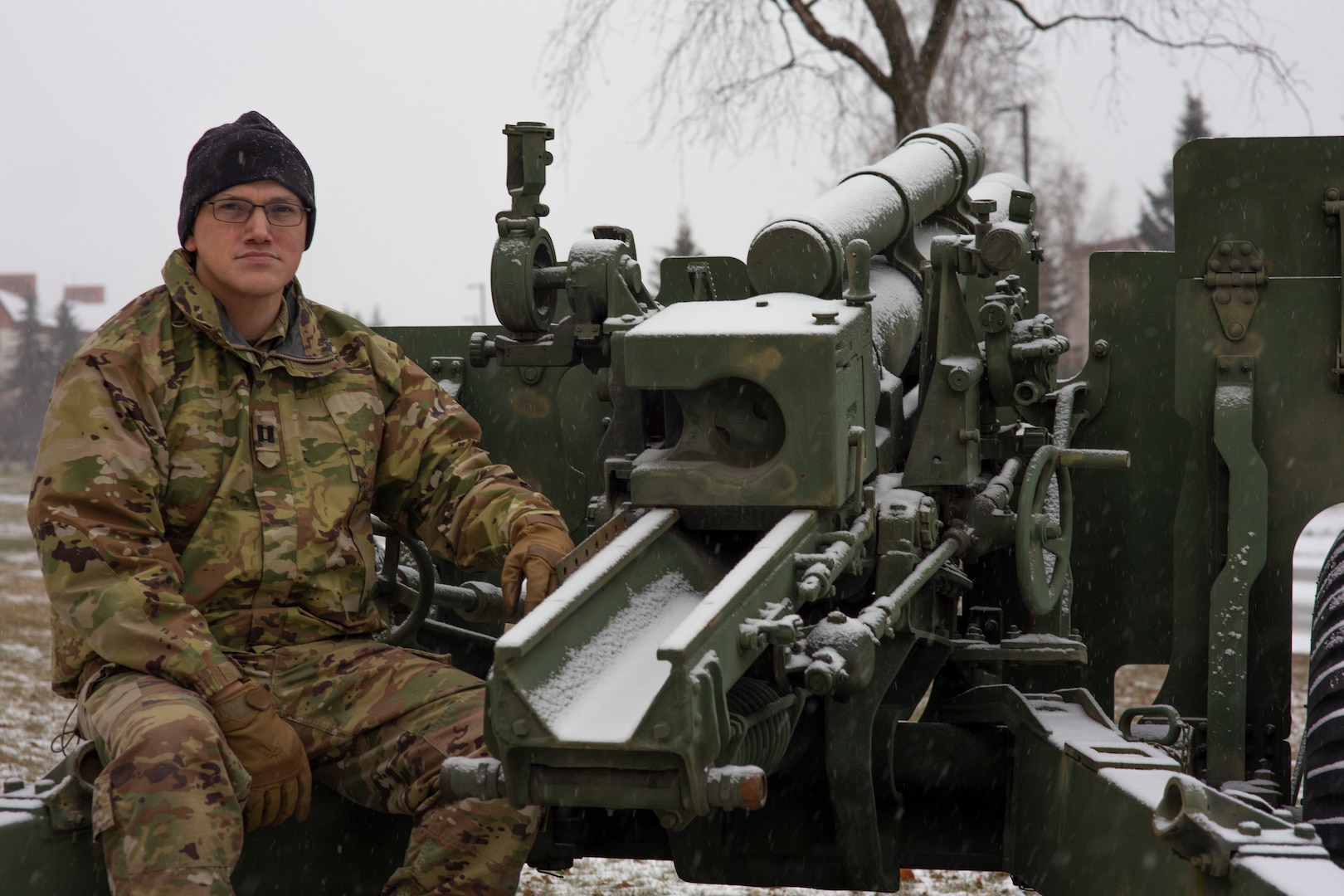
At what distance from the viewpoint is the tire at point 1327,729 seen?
12.4ft

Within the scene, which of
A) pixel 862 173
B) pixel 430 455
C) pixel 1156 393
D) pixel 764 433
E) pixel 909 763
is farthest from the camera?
pixel 1156 393

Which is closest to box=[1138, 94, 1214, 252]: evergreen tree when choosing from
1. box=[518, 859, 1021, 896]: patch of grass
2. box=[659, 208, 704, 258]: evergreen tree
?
box=[659, 208, 704, 258]: evergreen tree

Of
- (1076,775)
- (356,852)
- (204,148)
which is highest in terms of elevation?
(204,148)

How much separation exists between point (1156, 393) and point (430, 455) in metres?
2.64

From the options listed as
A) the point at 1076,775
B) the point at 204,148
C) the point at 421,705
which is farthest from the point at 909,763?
the point at 204,148

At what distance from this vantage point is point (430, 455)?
3.82 meters

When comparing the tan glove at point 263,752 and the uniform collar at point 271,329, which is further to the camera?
the uniform collar at point 271,329

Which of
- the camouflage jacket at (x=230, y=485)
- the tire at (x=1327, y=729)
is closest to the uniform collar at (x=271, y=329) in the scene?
the camouflage jacket at (x=230, y=485)

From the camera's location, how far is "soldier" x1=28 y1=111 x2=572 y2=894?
3088 millimetres

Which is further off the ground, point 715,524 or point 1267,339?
point 1267,339

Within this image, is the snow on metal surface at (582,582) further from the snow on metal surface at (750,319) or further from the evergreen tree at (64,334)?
the evergreen tree at (64,334)

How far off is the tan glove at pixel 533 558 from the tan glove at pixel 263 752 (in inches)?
20.4

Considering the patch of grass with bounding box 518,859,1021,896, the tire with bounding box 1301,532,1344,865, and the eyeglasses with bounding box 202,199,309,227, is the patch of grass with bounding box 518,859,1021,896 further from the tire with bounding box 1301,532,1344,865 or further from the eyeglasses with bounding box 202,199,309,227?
the eyeglasses with bounding box 202,199,309,227

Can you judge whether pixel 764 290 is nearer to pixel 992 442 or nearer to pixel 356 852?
pixel 992 442
